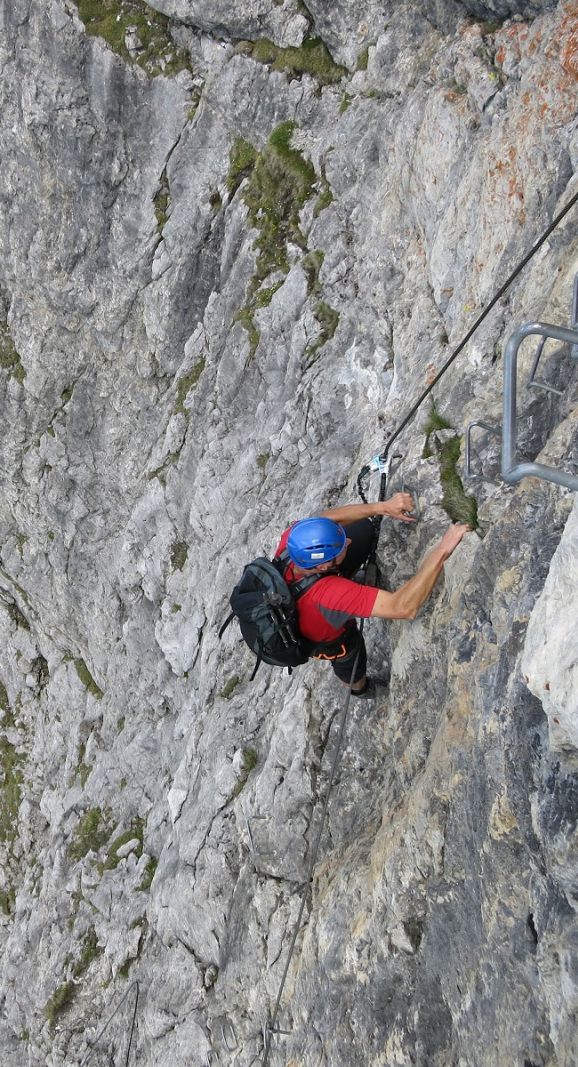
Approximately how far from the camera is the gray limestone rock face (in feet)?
23.0

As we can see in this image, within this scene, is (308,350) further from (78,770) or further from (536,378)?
(78,770)

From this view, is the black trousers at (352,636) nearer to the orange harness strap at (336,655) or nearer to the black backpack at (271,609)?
the orange harness strap at (336,655)

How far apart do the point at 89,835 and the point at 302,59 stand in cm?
2369

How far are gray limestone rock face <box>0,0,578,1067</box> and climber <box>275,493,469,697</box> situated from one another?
1.04ft

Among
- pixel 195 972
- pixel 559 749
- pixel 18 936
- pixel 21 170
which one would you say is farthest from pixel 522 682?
pixel 21 170

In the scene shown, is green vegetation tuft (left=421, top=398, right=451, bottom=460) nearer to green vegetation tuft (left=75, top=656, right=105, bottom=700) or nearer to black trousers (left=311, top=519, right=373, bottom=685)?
black trousers (left=311, top=519, right=373, bottom=685)

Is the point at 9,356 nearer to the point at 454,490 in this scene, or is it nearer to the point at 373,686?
the point at 373,686

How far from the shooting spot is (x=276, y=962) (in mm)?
10328

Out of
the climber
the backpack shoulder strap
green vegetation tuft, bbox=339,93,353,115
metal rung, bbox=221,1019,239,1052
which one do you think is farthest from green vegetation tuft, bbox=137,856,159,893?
green vegetation tuft, bbox=339,93,353,115

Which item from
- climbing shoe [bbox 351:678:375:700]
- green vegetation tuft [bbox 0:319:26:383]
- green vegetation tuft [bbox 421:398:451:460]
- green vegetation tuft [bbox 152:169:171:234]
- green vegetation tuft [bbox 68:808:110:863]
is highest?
green vegetation tuft [bbox 152:169:171:234]

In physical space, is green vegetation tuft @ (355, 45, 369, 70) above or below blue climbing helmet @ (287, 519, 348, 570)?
above

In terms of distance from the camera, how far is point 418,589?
8148 millimetres

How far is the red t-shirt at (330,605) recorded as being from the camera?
831 cm

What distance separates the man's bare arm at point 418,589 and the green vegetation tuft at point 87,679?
23.0 meters
